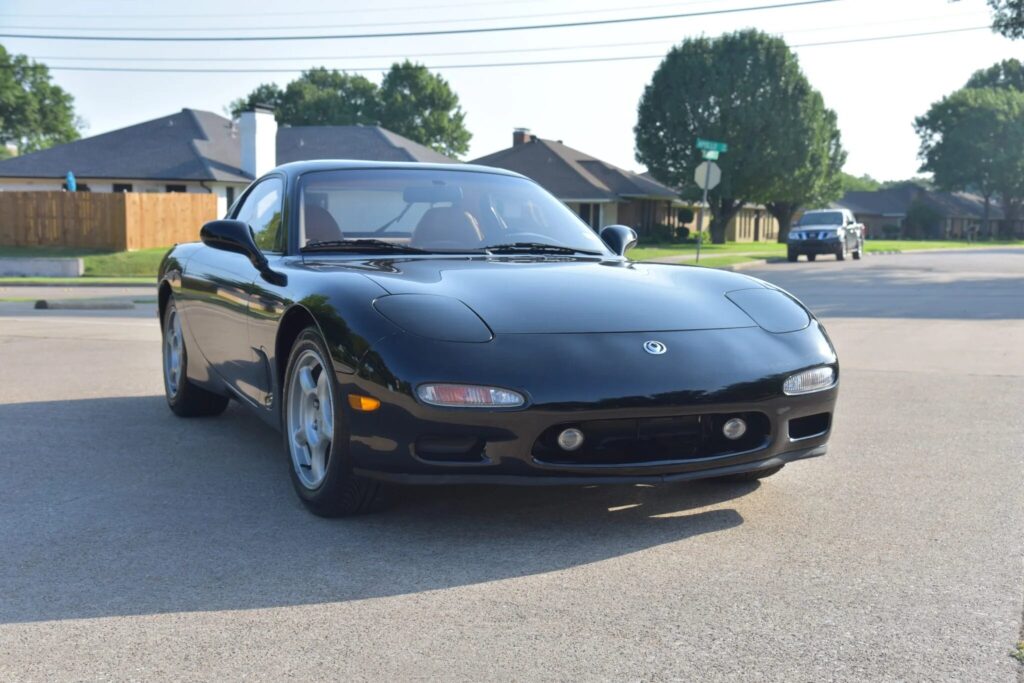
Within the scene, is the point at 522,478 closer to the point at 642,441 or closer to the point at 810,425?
the point at 642,441

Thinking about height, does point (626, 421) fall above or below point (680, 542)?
above

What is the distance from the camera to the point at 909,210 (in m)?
105

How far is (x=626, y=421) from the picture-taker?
407 cm

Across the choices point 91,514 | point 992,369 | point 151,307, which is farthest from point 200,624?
point 151,307

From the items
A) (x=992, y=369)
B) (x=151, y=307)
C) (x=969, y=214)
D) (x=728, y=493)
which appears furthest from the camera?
(x=969, y=214)

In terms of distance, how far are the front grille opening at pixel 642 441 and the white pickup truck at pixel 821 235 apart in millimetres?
34454

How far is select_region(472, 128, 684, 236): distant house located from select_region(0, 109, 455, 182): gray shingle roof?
371 inches

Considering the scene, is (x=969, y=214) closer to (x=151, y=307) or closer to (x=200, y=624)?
(x=151, y=307)

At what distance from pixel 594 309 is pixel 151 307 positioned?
46.8 feet

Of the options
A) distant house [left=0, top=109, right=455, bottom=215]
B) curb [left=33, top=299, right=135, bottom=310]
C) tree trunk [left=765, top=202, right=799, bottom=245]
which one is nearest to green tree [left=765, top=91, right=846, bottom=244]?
tree trunk [left=765, top=202, right=799, bottom=245]

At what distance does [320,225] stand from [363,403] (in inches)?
61.7

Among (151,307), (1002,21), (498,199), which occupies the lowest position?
(151,307)

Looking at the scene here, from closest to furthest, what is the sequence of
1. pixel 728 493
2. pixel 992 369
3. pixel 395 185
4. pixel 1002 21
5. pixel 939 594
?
1. pixel 939 594
2. pixel 728 493
3. pixel 395 185
4. pixel 992 369
5. pixel 1002 21

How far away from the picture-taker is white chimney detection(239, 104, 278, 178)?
139ft
